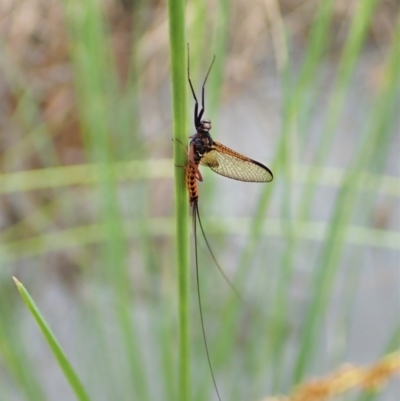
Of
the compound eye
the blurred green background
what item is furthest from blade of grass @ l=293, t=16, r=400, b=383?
the compound eye

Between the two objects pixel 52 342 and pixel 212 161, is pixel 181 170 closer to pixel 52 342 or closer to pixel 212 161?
pixel 52 342

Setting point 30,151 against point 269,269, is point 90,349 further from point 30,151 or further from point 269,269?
point 30,151

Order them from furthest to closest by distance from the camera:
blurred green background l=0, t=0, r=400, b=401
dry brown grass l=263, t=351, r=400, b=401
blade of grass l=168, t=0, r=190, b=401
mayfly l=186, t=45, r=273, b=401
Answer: blurred green background l=0, t=0, r=400, b=401 < mayfly l=186, t=45, r=273, b=401 < dry brown grass l=263, t=351, r=400, b=401 < blade of grass l=168, t=0, r=190, b=401

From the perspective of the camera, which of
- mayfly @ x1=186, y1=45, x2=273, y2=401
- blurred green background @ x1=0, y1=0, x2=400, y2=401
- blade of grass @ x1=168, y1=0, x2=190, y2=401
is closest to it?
blade of grass @ x1=168, y1=0, x2=190, y2=401

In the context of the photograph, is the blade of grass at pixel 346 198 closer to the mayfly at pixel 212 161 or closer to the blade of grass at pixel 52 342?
the mayfly at pixel 212 161

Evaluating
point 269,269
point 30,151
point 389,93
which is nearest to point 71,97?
point 30,151

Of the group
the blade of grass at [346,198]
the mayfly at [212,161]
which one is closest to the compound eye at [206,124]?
the mayfly at [212,161]

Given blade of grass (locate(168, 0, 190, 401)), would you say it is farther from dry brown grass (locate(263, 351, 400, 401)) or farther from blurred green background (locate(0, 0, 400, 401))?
blurred green background (locate(0, 0, 400, 401))

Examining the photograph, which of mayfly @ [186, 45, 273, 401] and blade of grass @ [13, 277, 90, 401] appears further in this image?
mayfly @ [186, 45, 273, 401]
